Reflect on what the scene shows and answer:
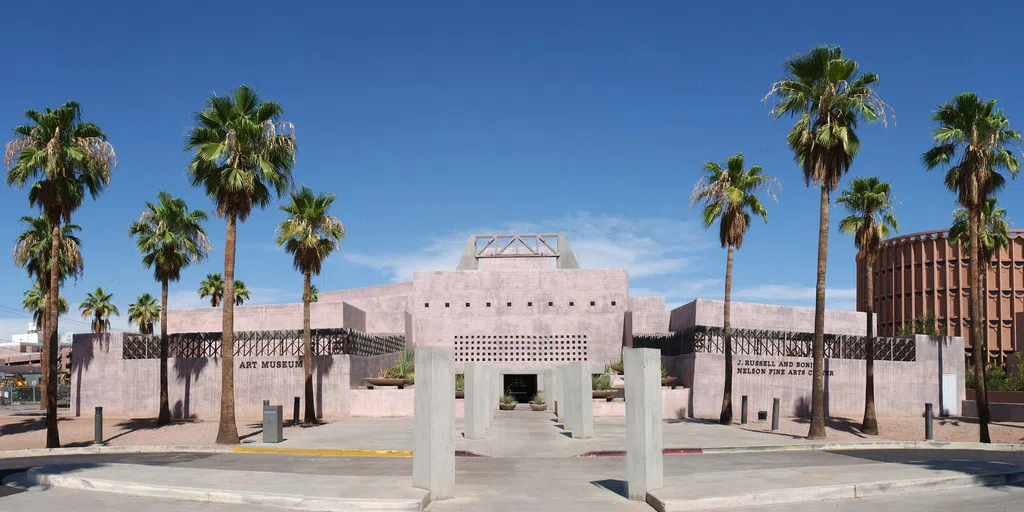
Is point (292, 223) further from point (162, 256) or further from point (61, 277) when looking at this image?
point (61, 277)

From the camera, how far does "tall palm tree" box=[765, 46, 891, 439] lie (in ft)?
83.9

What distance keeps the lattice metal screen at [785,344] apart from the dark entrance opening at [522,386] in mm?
19937

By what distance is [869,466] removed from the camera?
51.8 ft

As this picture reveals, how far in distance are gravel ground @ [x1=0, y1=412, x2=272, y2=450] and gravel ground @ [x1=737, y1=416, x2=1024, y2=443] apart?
1892 cm

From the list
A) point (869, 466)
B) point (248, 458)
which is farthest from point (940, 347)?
point (248, 458)

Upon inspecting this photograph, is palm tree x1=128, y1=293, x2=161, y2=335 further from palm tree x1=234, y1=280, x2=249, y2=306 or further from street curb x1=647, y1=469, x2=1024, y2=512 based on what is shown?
street curb x1=647, y1=469, x2=1024, y2=512

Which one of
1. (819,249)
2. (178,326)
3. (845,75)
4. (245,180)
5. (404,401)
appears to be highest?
(845,75)

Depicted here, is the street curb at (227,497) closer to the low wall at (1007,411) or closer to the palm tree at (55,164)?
the palm tree at (55,164)

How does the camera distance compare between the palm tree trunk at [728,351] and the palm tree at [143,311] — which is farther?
the palm tree at [143,311]

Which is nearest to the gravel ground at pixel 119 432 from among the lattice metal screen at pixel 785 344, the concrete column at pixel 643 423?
the concrete column at pixel 643 423

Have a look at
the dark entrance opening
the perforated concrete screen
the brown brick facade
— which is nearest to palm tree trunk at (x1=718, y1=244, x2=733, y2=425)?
the perforated concrete screen

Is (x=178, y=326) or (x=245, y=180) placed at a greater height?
(x=245, y=180)

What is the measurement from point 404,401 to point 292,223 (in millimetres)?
10097

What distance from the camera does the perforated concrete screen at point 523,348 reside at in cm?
4903
